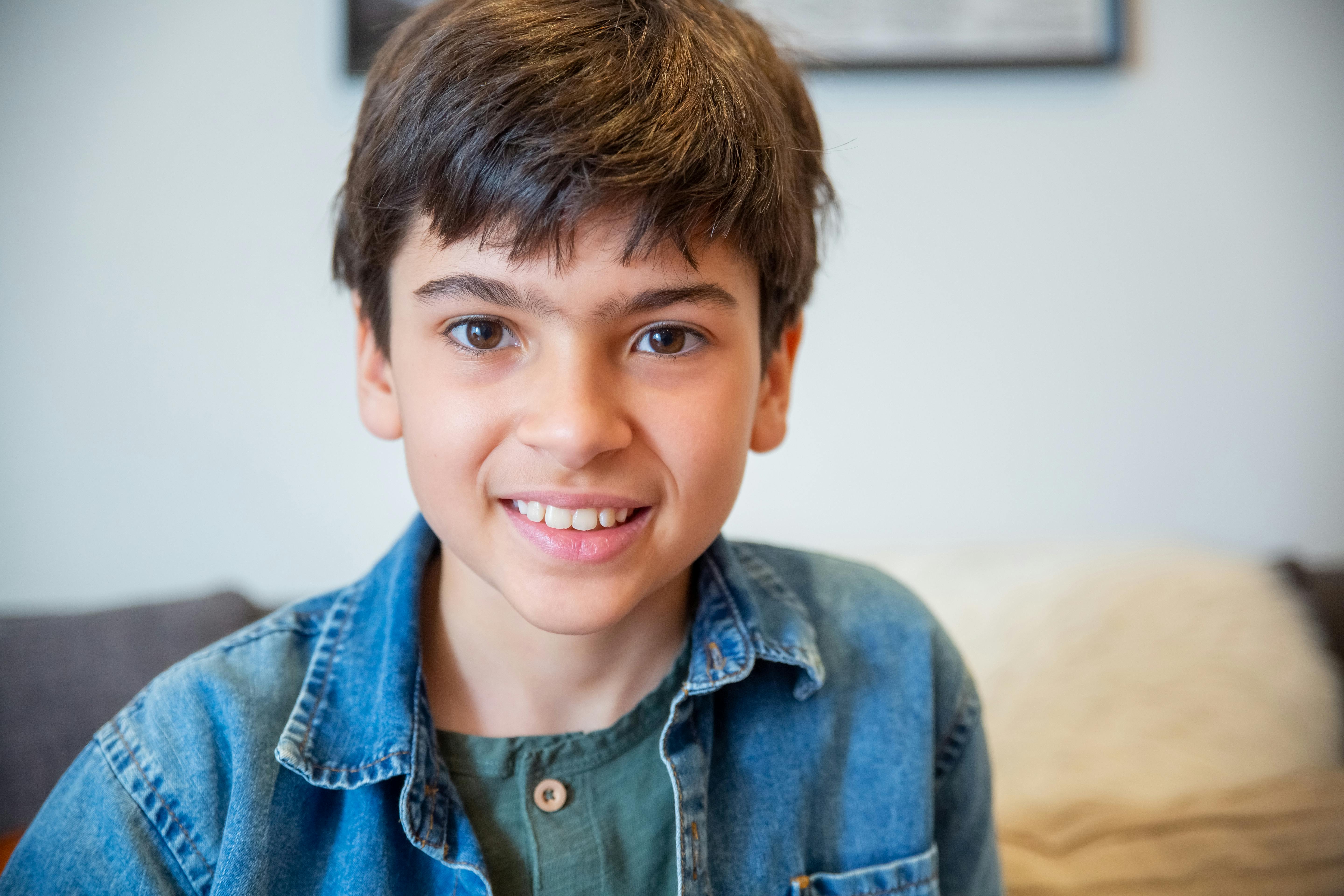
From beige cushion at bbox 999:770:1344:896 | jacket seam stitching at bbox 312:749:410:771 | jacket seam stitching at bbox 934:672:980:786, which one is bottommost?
beige cushion at bbox 999:770:1344:896

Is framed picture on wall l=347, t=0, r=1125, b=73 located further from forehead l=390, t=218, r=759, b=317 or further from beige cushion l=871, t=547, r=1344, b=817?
forehead l=390, t=218, r=759, b=317

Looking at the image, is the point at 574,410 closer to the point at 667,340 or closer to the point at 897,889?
the point at 667,340

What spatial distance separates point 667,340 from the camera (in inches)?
26.5

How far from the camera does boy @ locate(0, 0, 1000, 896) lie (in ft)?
2.04

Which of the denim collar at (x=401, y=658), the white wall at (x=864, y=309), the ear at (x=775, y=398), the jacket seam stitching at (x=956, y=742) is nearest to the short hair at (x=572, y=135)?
the ear at (x=775, y=398)

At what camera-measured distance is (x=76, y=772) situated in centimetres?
68

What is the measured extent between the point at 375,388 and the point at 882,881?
0.59m

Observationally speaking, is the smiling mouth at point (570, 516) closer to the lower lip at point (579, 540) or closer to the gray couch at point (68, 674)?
the lower lip at point (579, 540)

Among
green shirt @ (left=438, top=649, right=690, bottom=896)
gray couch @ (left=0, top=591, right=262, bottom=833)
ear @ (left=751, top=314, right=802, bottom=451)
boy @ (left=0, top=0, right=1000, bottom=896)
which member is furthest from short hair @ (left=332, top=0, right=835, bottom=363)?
gray couch @ (left=0, top=591, right=262, bottom=833)

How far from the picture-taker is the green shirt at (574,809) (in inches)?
27.8

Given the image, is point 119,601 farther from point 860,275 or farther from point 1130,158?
point 1130,158

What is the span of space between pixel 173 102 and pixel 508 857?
3.89 feet

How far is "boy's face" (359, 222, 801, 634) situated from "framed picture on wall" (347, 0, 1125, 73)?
88cm

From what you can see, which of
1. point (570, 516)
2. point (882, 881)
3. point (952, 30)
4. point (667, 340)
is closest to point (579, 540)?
point (570, 516)
